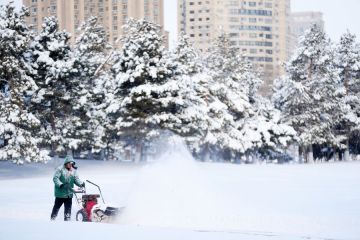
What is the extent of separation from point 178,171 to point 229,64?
1524 inches

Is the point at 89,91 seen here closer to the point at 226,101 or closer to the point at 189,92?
the point at 189,92

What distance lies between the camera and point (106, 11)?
13838cm

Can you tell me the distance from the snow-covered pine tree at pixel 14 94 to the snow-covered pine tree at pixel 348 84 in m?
33.3

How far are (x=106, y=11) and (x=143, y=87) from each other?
99.0m

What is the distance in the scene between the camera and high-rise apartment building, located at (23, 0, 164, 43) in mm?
125125

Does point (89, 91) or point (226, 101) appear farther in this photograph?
point (226, 101)

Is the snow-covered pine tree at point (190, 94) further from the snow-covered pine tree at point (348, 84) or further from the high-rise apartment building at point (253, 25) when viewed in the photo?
the high-rise apartment building at point (253, 25)

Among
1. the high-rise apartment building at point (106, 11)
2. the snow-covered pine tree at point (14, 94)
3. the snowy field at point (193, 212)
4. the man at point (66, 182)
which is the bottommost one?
the snowy field at point (193, 212)

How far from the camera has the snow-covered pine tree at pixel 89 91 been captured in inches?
1731

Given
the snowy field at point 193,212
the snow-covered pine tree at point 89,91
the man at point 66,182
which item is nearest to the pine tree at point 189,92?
the snow-covered pine tree at point 89,91

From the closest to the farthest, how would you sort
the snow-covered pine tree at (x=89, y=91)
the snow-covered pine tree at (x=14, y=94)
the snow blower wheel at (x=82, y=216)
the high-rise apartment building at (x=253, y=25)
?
1. the snow blower wheel at (x=82, y=216)
2. the snow-covered pine tree at (x=14, y=94)
3. the snow-covered pine tree at (x=89, y=91)
4. the high-rise apartment building at (x=253, y=25)

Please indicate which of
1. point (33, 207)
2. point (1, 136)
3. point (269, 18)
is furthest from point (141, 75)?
point (269, 18)

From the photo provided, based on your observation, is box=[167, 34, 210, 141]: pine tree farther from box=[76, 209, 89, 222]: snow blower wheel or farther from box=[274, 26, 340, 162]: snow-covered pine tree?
box=[76, 209, 89, 222]: snow blower wheel

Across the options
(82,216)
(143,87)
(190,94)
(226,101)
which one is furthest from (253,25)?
(82,216)
